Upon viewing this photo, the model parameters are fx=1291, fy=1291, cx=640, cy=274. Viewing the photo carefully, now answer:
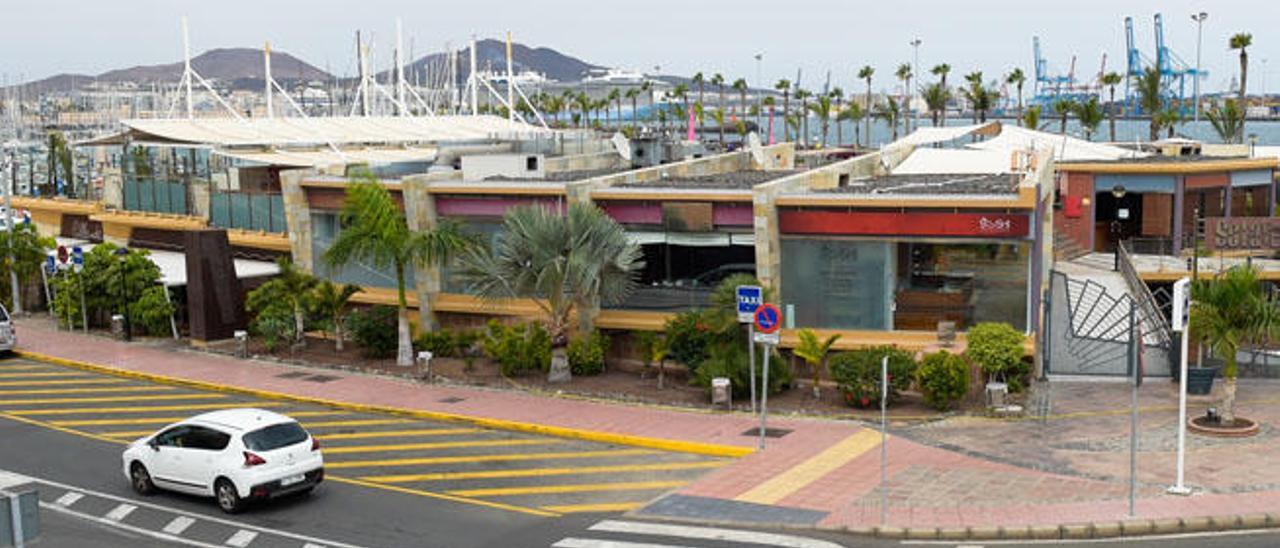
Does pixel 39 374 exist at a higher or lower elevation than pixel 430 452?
lower

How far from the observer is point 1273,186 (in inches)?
1813

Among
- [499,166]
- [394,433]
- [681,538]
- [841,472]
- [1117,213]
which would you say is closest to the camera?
[681,538]

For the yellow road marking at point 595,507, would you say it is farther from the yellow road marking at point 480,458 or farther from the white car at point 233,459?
the white car at point 233,459

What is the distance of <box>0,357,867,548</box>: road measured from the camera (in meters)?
19.5

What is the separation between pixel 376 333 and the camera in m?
33.9

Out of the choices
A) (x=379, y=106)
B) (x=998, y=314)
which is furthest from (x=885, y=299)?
(x=379, y=106)

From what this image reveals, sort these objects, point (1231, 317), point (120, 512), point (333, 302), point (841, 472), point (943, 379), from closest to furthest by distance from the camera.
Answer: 1. point (120, 512)
2. point (841, 472)
3. point (1231, 317)
4. point (943, 379)
5. point (333, 302)

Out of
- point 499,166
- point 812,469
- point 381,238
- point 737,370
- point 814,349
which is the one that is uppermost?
point 499,166

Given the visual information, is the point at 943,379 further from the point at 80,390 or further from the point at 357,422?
the point at 80,390

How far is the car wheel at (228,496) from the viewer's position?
67.2 ft

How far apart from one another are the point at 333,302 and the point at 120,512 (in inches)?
552

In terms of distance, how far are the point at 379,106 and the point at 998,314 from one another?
166626mm


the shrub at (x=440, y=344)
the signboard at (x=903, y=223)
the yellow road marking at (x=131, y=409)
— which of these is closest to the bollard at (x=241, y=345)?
the shrub at (x=440, y=344)

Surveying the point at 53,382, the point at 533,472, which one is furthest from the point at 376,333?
the point at 533,472
